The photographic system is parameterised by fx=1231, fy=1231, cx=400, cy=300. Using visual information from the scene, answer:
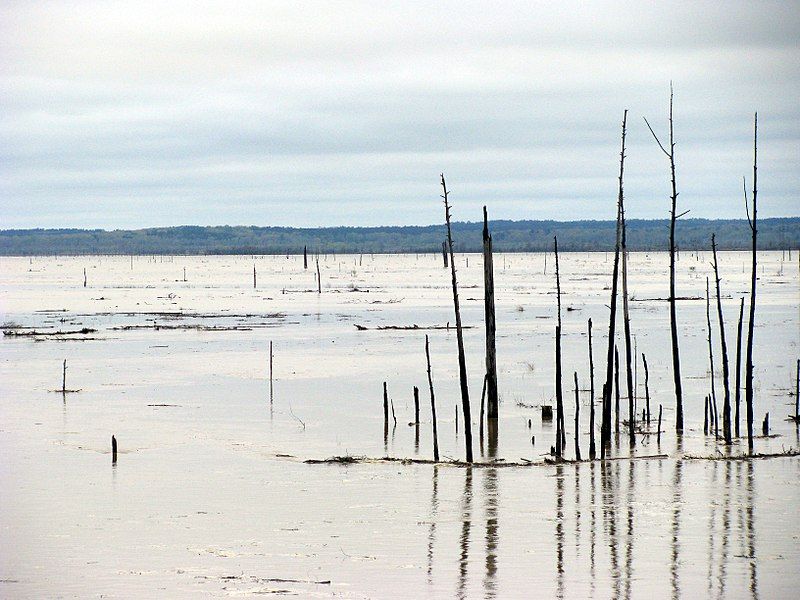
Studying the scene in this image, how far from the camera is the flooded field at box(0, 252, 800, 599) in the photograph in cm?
1170

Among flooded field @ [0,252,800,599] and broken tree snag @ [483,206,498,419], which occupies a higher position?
broken tree snag @ [483,206,498,419]

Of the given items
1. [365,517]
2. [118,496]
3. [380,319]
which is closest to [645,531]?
[365,517]

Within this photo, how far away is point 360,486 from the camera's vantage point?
53.8 feet

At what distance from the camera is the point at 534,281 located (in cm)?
9975

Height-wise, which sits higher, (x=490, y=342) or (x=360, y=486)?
(x=490, y=342)

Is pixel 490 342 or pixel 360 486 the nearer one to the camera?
pixel 360 486

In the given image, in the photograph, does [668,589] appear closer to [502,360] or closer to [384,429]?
[384,429]

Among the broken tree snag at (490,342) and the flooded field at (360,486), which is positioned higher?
the broken tree snag at (490,342)

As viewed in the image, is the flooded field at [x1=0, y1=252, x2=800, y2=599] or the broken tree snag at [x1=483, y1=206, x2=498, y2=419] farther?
the broken tree snag at [x1=483, y1=206, x2=498, y2=419]

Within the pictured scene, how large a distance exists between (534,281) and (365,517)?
283 ft

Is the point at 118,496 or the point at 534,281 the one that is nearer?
the point at 118,496

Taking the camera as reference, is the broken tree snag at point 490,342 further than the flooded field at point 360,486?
Yes

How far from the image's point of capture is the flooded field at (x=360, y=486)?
1170 centimetres

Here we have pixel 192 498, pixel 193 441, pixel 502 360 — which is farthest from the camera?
pixel 502 360
